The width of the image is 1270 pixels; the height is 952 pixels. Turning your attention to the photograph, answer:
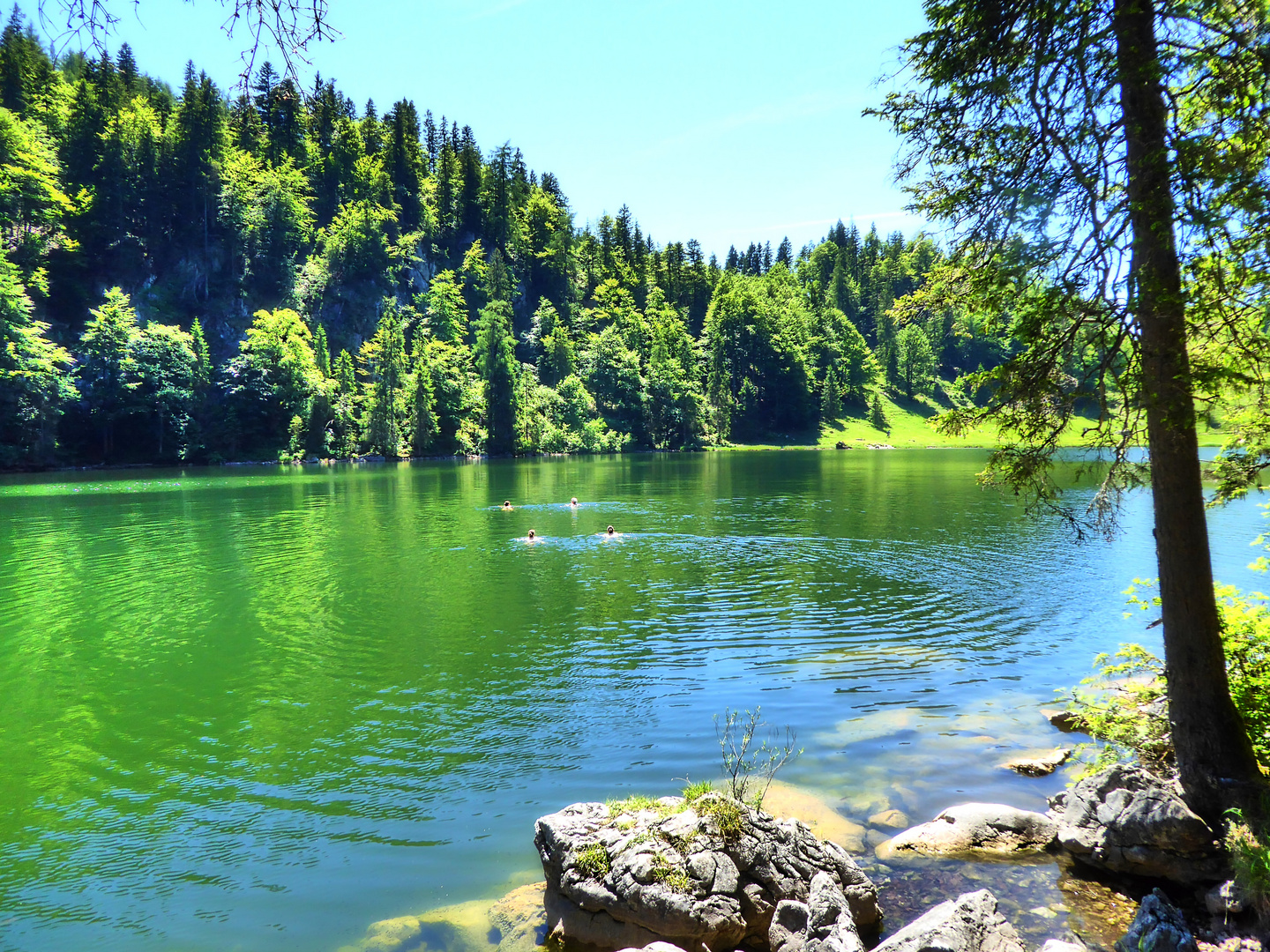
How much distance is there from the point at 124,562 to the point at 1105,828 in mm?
35755

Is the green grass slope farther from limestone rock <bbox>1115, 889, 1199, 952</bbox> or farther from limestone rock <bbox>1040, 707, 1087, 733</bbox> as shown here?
limestone rock <bbox>1115, 889, 1199, 952</bbox>

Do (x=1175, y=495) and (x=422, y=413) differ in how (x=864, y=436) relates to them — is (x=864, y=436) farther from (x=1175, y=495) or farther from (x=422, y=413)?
(x=1175, y=495)

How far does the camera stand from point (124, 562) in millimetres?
31391

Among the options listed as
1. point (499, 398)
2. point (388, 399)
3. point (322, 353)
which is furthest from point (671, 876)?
point (322, 353)

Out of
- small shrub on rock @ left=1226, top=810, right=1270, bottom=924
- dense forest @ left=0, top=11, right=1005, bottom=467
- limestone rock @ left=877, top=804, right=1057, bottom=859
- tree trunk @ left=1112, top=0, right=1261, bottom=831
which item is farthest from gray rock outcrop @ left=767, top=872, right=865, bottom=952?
dense forest @ left=0, top=11, right=1005, bottom=467

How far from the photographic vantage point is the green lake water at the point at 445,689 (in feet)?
31.4

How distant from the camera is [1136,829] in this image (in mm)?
8617

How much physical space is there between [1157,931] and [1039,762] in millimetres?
5729

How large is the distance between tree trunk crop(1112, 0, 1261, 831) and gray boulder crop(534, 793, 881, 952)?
4248mm

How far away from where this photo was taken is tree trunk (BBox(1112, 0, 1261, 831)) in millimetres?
8219

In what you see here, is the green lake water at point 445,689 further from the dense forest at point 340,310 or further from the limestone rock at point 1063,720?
the dense forest at point 340,310

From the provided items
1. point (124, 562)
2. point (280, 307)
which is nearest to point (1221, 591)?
point (124, 562)

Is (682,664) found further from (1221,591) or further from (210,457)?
(210,457)

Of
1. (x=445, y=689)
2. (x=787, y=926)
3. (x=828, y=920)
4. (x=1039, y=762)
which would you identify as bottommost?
(x=1039, y=762)
